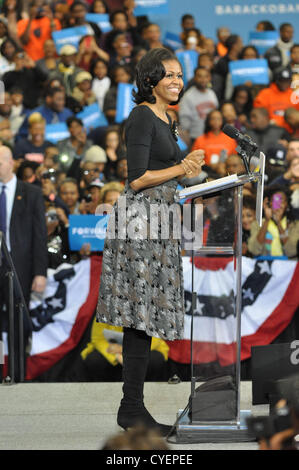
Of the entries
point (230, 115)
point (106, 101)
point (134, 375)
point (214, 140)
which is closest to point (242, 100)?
point (230, 115)

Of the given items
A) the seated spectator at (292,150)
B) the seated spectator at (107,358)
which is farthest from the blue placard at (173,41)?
the seated spectator at (107,358)

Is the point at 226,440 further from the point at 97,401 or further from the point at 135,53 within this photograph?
the point at 135,53

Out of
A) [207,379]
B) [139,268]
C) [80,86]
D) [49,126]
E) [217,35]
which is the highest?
[217,35]

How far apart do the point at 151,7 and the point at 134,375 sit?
5826 mm

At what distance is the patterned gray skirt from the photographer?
273cm

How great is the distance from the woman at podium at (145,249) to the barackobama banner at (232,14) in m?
5.15

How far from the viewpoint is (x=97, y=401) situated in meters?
3.45

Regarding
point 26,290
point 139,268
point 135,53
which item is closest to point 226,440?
point 139,268

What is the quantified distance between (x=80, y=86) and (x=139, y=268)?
486 cm

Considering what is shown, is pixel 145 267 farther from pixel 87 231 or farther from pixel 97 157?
pixel 97 157

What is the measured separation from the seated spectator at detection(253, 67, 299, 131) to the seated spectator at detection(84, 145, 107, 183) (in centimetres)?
178

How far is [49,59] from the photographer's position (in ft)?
24.7

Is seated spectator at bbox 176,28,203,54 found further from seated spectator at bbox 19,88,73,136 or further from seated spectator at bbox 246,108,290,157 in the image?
seated spectator at bbox 19,88,73,136

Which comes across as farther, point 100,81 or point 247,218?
point 100,81
